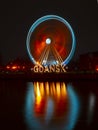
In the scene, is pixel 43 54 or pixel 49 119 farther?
pixel 43 54

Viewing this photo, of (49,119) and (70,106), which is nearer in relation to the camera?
(49,119)

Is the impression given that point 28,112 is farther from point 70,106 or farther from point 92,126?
point 92,126

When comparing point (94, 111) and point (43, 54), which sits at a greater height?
point (43, 54)

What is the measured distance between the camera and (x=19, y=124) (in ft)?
22.1

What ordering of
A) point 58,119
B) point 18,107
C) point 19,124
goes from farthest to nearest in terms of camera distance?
point 18,107 → point 58,119 → point 19,124

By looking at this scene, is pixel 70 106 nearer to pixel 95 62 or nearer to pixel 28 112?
pixel 28 112

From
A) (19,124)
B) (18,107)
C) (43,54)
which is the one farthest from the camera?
(43,54)

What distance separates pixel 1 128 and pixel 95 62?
52.1 metres

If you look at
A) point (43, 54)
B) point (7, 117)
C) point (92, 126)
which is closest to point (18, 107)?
point (7, 117)

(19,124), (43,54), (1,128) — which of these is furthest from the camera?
(43,54)

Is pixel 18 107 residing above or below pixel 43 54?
below

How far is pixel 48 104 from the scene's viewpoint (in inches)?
390

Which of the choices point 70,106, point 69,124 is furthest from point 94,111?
point 69,124

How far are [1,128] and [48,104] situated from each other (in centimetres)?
366
